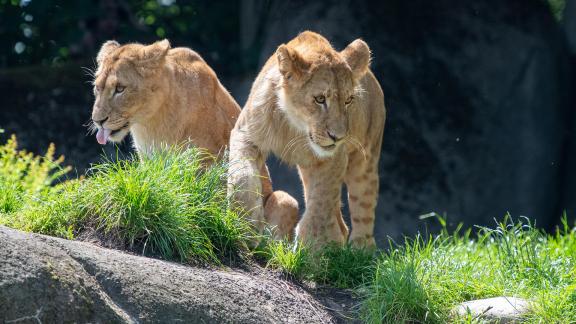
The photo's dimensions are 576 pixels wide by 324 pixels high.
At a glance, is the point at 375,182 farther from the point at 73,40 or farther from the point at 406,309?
the point at 73,40

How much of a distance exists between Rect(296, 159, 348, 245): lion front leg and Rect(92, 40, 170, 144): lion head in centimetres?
113

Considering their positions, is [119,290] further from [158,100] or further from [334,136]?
[158,100]

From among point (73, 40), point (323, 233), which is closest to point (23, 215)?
point (323, 233)

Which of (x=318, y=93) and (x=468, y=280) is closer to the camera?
(x=468, y=280)

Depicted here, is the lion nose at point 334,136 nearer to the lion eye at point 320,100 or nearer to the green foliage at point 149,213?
the lion eye at point 320,100

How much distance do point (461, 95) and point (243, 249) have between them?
5.47m

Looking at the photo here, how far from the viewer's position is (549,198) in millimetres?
10703

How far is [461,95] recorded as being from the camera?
10586mm

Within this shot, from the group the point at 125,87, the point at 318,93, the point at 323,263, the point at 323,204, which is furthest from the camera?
the point at 125,87

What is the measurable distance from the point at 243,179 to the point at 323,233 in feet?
2.10

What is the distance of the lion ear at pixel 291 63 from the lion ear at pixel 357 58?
0.35 m

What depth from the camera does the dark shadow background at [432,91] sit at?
Result: 34.1ft

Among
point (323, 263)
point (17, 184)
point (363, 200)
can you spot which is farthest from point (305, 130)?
point (17, 184)

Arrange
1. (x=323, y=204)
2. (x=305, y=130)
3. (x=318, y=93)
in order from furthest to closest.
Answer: (x=323, y=204)
(x=305, y=130)
(x=318, y=93)
